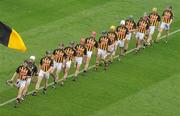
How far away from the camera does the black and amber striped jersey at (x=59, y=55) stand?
29.3 m

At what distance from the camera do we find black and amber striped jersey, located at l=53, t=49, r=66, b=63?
29.3 meters

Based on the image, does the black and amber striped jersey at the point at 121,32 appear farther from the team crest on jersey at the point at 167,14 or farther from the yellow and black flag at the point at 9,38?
the yellow and black flag at the point at 9,38

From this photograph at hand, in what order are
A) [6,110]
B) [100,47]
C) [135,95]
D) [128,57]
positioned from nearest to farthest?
[6,110]
[135,95]
[100,47]
[128,57]

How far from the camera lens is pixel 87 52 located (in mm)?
31047

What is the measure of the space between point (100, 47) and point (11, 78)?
461 cm

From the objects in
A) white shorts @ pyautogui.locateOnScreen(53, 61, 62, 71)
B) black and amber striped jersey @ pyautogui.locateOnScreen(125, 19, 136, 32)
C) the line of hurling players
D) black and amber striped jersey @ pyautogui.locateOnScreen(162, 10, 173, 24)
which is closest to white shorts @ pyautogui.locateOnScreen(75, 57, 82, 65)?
the line of hurling players

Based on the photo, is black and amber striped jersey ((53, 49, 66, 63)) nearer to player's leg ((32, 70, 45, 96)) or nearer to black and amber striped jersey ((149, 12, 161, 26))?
player's leg ((32, 70, 45, 96))

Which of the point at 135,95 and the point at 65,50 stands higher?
the point at 65,50

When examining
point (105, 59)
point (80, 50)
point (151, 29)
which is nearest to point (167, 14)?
point (151, 29)

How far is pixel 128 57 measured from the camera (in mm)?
33625

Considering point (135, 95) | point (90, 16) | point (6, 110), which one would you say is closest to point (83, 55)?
point (135, 95)

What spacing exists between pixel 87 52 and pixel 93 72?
3.47 ft

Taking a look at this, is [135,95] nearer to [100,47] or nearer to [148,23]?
[100,47]

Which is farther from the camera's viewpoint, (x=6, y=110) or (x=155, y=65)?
(x=155, y=65)
